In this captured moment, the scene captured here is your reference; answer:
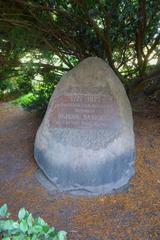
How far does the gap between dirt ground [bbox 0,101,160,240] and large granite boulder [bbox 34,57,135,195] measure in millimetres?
198

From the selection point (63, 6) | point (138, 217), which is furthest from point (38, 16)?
point (138, 217)

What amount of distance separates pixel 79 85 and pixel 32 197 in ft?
4.94

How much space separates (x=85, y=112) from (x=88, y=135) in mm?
321

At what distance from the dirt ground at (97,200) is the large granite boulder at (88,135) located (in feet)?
0.65

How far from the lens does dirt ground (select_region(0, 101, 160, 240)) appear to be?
10.1ft

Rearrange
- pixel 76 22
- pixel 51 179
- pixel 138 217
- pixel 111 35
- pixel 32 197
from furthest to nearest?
pixel 111 35
pixel 76 22
pixel 51 179
pixel 32 197
pixel 138 217

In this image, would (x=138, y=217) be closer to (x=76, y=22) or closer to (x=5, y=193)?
(x=5, y=193)

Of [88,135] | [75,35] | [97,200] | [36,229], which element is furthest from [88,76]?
[36,229]

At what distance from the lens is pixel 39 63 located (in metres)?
5.00

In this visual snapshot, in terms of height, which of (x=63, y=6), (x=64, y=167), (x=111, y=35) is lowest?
(x=64, y=167)

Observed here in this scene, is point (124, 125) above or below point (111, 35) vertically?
below

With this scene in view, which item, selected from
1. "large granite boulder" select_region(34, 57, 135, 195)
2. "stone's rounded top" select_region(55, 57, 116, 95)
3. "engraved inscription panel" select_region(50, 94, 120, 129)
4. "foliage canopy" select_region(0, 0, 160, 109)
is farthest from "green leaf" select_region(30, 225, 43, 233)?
"foliage canopy" select_region(0, 0, 160, 109)

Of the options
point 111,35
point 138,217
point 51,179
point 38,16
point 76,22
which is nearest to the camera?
point 138,217

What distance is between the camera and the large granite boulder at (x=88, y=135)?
3.71 m
